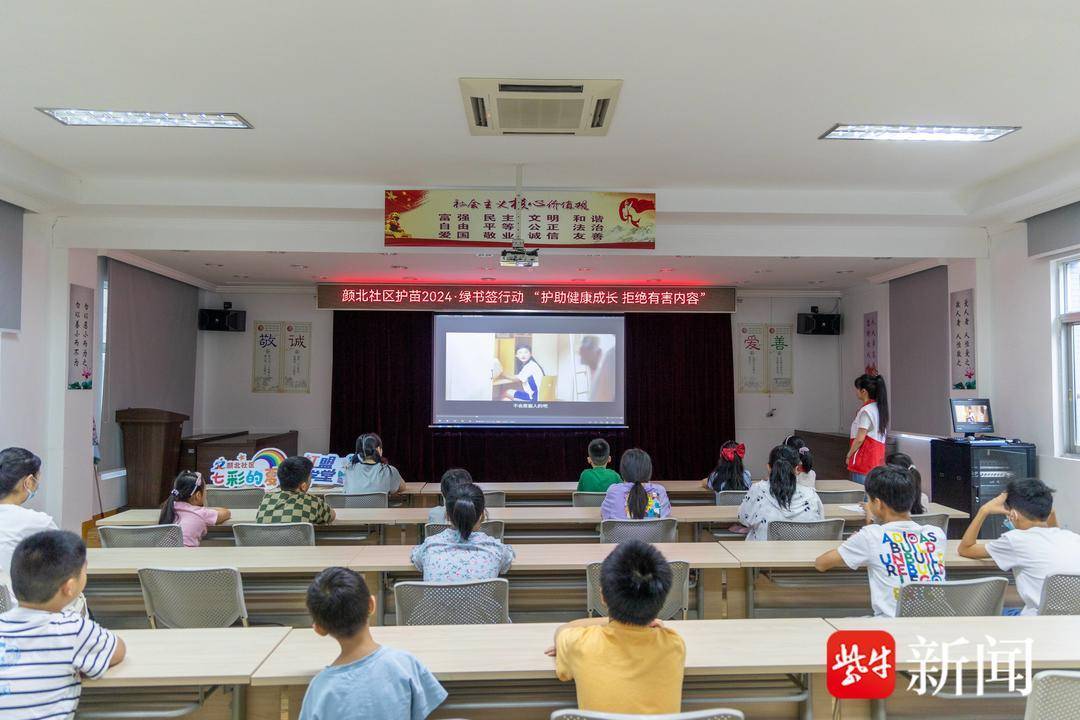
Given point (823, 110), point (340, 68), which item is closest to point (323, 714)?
point (340, 68)

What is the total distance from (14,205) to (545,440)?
236 inches

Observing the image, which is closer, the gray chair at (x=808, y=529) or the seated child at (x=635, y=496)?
the gray chair at (x=808, y=529)

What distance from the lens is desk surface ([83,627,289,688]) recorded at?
5.91 ft

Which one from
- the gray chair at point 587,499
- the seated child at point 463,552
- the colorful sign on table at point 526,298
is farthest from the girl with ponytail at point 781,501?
the colorful sign on table at point 526,298

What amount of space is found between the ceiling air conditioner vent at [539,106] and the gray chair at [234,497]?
270cm

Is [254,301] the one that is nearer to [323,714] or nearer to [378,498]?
[378,498]

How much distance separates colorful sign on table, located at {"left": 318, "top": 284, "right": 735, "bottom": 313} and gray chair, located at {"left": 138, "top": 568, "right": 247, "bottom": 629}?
6.07m

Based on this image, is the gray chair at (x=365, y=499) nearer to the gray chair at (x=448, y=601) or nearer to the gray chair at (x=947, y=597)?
the gray chair at (x=448, y=601)

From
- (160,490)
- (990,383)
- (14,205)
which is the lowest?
(160,490)

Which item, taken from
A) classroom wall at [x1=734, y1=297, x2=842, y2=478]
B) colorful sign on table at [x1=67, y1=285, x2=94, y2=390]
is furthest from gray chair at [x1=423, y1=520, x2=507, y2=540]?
classroom wall at [x1=734, y1=297, x2=842, y2=478]

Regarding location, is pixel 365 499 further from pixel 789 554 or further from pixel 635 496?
pixel 789 554

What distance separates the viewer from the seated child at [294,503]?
3.74m

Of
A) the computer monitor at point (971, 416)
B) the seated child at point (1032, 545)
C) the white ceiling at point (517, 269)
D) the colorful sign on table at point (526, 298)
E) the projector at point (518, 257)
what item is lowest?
the seated child at point (1032, 545)

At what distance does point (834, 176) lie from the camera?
5.32m
